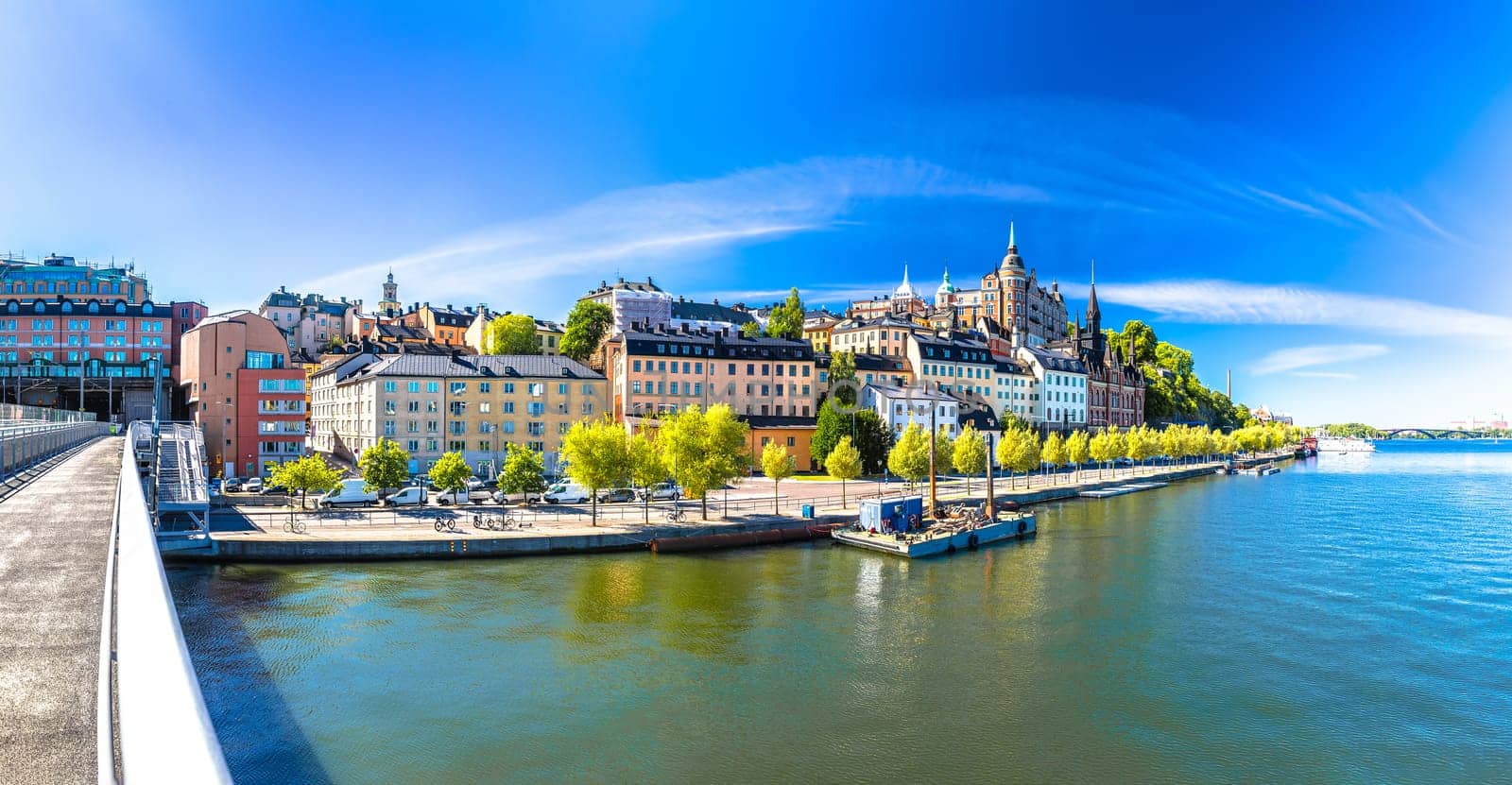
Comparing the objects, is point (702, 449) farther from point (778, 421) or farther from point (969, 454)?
point (778, 421)

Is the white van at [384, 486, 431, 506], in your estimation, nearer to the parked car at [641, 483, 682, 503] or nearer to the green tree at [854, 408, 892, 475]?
the parked car at [641, 483, 682, 503]

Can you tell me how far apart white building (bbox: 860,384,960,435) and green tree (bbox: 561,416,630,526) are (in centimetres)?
3677

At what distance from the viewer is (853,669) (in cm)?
2284

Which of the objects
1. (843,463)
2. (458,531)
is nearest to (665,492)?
(843,463)

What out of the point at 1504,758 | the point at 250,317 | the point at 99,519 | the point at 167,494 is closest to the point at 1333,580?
the point at 1504,758

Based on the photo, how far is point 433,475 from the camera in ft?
151

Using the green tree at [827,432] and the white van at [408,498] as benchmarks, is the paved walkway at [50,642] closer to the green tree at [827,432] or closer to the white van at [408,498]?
the white van at [408,498]

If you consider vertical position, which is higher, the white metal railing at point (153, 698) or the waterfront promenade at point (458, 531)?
the white metal railing at point (153, 698)

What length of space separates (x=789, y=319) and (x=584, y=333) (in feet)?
88.7

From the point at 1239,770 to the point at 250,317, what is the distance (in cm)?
6657

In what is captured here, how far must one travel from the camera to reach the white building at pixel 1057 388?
10938cm

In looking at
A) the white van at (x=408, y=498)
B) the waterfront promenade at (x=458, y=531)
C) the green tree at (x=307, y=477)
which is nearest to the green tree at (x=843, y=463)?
the waterfront promenade at (x=458, y=531)

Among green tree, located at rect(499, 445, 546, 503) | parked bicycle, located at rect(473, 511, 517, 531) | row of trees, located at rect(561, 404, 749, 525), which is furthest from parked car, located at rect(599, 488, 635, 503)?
parked bicycle, located at rect(473, 511, 517, 531)

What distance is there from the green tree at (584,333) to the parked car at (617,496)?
4512 centimetres
